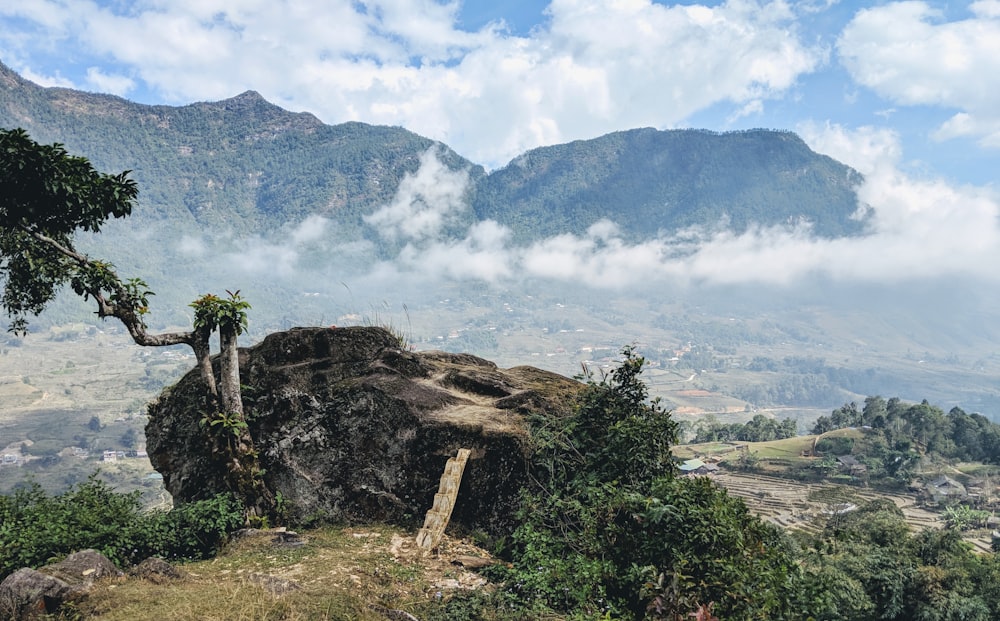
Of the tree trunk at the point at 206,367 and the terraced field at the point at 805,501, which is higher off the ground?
the tree trunk at the point at 206,367

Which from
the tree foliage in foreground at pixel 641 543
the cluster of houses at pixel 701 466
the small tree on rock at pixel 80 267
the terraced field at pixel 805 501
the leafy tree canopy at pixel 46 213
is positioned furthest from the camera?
the cluster of houses at pixel 701 466

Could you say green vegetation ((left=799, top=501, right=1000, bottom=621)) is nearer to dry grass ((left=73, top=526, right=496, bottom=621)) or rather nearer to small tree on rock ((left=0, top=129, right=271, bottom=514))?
dry grass ((left=73, top=526, right=496, bottom=621))

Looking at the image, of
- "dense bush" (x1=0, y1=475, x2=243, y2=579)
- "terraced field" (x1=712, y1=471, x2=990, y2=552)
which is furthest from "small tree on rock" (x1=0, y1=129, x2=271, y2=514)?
"terraced field" (x1=712, y1=471, x2=990, y2=552)

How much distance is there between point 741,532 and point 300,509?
25.6 feet

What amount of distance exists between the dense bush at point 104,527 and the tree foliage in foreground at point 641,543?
5.34m

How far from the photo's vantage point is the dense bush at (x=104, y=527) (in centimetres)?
789

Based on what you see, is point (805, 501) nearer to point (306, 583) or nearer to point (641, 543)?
point (641, 543)

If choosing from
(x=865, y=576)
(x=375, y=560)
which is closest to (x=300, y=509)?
(x=375, y=560)

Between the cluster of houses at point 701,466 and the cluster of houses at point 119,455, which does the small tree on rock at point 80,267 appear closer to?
the cluster of houses at point 701,466

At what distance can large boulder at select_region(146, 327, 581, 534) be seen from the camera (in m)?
10.5

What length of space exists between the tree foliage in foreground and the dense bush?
534cm

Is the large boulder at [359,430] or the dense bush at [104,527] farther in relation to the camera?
the large boulder at [359,430]

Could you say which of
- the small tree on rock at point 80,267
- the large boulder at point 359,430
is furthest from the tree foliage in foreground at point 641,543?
the small tree on rock at point 80,267

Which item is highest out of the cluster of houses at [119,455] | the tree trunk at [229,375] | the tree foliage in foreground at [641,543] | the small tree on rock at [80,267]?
the small tree on rock at [80,267]
